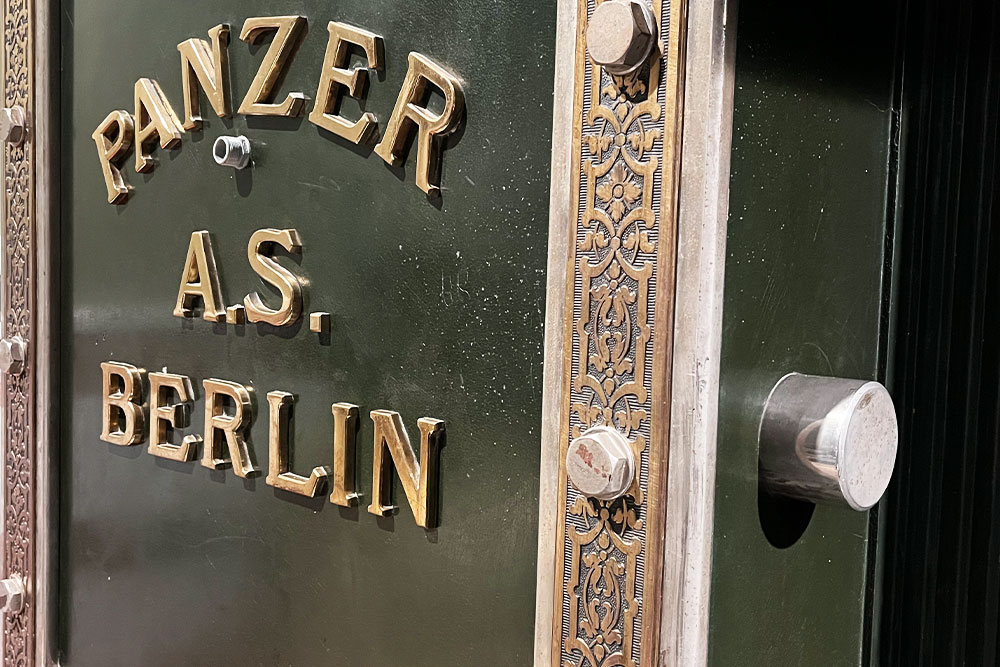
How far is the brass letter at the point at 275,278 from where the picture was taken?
1375mm

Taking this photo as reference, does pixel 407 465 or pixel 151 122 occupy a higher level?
pixel 151 122

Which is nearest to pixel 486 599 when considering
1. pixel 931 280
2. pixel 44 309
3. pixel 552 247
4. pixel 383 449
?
pixel 383 449

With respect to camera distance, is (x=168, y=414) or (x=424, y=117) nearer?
(x=424, y=117)

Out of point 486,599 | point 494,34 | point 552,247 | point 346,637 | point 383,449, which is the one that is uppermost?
point 494,34

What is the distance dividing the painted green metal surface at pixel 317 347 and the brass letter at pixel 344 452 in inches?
0.6

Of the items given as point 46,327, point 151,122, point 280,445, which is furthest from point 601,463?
point 46,327

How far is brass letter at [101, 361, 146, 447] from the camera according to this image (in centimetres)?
168

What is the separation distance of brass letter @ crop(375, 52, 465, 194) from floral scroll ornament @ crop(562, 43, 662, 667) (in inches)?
8.3

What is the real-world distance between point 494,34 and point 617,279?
34cm

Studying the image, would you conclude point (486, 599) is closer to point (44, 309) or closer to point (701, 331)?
point (701, 331)

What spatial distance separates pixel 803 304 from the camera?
42.0 inches

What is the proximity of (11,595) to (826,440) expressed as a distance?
1.62 metres

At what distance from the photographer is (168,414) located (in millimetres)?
1607

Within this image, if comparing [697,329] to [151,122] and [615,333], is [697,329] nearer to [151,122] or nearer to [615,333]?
[615,333]
